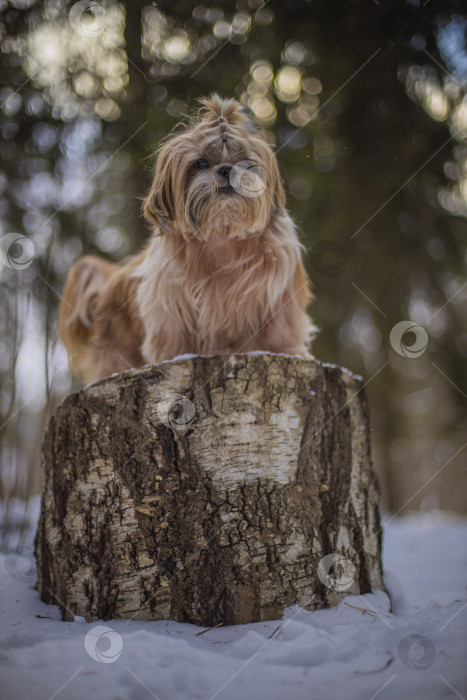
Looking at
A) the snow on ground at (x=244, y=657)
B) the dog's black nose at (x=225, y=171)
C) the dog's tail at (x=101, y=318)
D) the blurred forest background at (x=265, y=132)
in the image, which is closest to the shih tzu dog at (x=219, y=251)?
the dog's black nose at (x=225, y=171)

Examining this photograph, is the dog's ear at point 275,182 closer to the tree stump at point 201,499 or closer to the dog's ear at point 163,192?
the dog's ear at point 163,192

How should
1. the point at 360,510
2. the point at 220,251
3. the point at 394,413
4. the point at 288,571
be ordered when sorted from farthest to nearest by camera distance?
the point at 394,413, the point at 220,251, the point at 360,510, the point at 288,571

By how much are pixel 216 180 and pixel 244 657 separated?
2.07 m

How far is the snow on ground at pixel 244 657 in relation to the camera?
1542 millimetres

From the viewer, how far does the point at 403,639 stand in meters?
1.80

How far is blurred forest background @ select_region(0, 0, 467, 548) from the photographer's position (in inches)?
140

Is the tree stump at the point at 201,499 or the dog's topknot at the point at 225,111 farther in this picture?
the dog's topknot at the point at 225,111

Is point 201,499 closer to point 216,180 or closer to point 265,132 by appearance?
point 216,180

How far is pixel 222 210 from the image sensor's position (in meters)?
2.66

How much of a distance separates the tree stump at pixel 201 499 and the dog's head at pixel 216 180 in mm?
816

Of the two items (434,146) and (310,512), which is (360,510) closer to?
(310,512)

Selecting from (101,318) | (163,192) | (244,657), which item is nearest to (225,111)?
(163,192)

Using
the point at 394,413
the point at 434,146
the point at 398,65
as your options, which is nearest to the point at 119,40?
the point at 398,65

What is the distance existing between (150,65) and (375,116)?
72.0 inches
